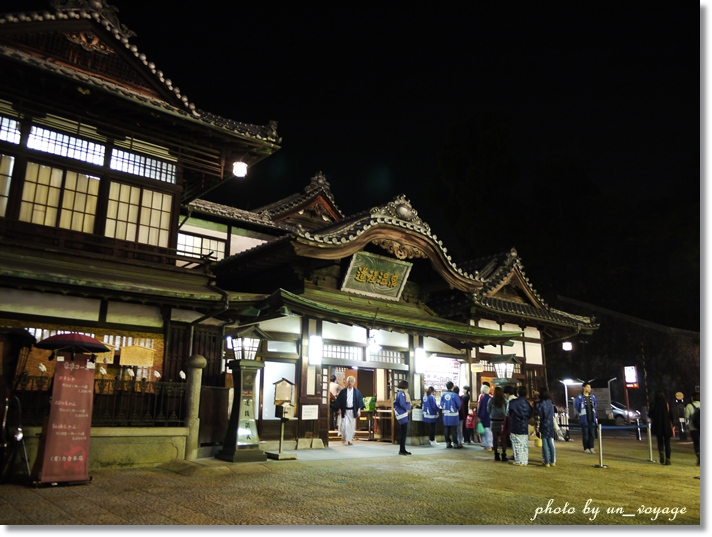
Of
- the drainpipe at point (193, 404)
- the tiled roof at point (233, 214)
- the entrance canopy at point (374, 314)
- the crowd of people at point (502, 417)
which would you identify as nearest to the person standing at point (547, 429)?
the crowd of people at point (502, 417)

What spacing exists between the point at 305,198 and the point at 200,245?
6.92 meters

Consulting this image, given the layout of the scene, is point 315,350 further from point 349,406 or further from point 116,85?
point 116,85

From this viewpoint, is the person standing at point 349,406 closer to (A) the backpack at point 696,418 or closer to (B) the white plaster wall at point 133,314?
(B) the white plaster wall at point 133,314

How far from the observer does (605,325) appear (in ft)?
121

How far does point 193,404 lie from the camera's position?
1305cm

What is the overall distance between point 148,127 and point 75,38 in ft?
10.1

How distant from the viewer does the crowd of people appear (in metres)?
13.3

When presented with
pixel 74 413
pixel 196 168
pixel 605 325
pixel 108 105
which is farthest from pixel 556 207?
pixel 74 413

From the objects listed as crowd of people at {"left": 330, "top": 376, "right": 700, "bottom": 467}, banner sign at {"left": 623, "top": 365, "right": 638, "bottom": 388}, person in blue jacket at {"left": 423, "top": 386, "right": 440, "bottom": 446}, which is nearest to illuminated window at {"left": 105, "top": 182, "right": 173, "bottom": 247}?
crowd of people at {"left": 330, "top": 376, "right": 700, "bottom": 467}

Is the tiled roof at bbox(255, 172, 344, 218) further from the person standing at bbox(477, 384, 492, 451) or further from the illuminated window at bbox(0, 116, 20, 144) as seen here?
the person standing at bbox(477, 384, 492, 451)

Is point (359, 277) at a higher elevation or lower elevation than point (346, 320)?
higher

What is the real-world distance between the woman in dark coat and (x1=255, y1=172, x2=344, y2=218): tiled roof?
53.6 feet

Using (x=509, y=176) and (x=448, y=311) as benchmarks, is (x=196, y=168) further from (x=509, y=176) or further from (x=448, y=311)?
(x=509, y=176)

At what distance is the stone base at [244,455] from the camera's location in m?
12.2
